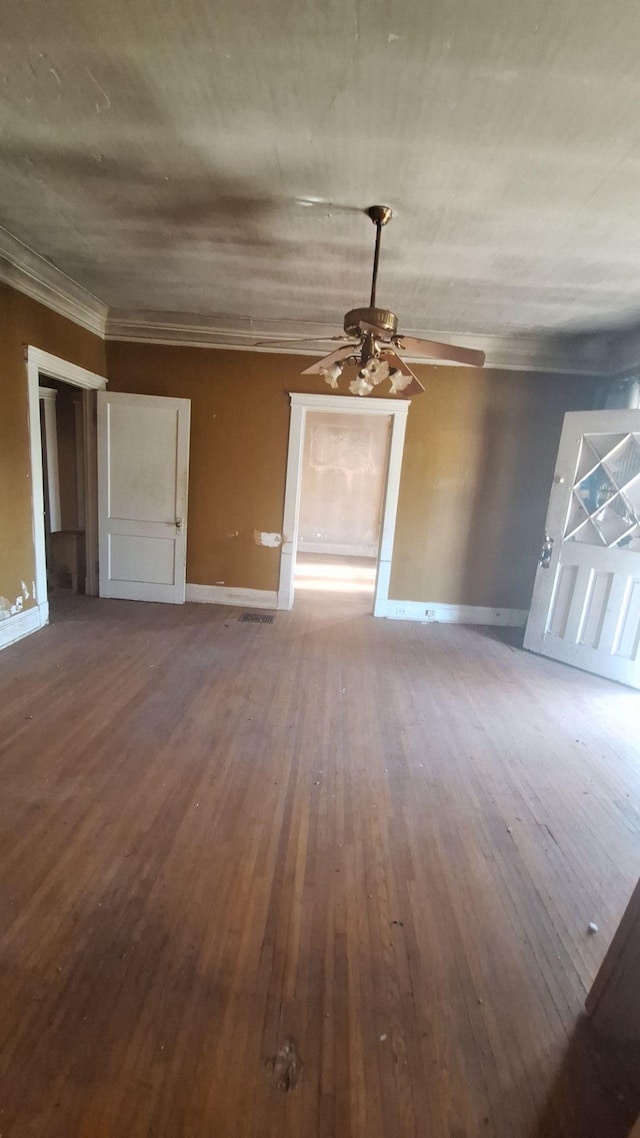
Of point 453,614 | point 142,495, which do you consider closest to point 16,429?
point 142,495

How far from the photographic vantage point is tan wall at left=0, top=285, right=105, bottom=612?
3125mm

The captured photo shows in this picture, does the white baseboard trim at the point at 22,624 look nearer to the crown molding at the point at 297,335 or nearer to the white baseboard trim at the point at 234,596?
the white baseboard trim at the point at 234,596

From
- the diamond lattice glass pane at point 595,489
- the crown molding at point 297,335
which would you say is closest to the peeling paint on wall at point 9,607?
the crown molding at point 297,335

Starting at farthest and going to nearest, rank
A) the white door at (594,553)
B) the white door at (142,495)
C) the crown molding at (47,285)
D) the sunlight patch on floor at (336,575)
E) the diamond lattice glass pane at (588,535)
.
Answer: the sunlight patch on floor at (336,575) < the white door at (142,495) < the diamond lattice glass pane at (588,535) < the white door at (594,553) < the crown molding at (47,285)

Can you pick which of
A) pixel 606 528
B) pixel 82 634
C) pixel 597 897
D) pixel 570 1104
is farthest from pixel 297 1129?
pixel 606 528

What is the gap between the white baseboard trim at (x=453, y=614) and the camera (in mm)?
4641

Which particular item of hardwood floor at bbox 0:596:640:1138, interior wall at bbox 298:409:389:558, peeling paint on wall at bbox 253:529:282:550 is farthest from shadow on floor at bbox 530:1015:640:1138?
interior wall at bbox 298:409:389:558

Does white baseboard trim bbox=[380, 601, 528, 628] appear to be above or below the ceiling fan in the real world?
below

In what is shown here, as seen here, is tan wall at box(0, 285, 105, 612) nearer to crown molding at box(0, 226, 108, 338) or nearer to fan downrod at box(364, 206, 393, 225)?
crown molding at box(0, 226, 108, 338)

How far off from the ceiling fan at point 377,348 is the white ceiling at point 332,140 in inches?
14.2

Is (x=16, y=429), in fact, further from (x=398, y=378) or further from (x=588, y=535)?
(x=588, y=535)

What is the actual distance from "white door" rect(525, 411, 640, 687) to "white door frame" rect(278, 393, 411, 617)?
4.54 ft

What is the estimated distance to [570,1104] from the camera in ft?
3.59

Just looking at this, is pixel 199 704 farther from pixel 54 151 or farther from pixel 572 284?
pixel 572 284
